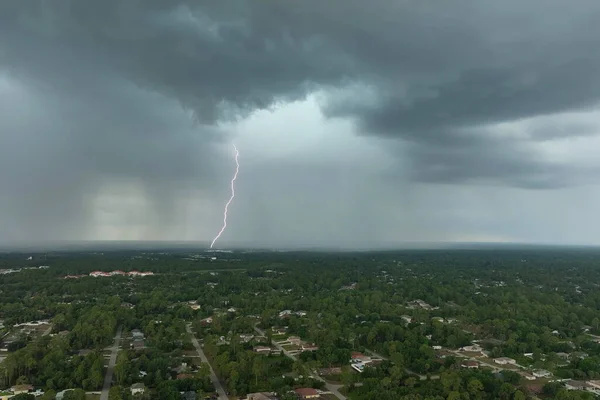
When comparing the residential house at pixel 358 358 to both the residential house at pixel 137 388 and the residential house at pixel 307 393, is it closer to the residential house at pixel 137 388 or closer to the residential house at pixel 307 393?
the residential house at pixel 307 393

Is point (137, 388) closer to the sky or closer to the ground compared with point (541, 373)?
closer to the sky

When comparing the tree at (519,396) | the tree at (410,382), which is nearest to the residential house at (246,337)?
the tree at (410,382)

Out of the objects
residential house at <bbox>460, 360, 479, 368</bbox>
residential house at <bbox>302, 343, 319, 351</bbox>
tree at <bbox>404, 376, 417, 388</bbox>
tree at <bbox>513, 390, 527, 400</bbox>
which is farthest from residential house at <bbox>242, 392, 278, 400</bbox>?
residential house at <bbox>460, 360, 479, 368</bbox>

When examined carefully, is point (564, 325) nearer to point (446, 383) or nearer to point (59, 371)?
point (446, 383)

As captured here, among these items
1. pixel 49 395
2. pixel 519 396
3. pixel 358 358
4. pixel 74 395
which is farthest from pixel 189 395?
pixel 519 396

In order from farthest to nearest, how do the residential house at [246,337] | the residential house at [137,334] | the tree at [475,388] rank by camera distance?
1. the residential house at [137,334]
2. the residential house at [246,337]
3. the tree at [475,388]

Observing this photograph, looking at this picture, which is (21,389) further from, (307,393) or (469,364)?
(469,364)

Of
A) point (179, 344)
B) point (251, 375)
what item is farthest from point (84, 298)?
point (251, 375)

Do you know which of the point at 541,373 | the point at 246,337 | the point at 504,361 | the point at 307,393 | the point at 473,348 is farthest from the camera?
the point at 246,337
